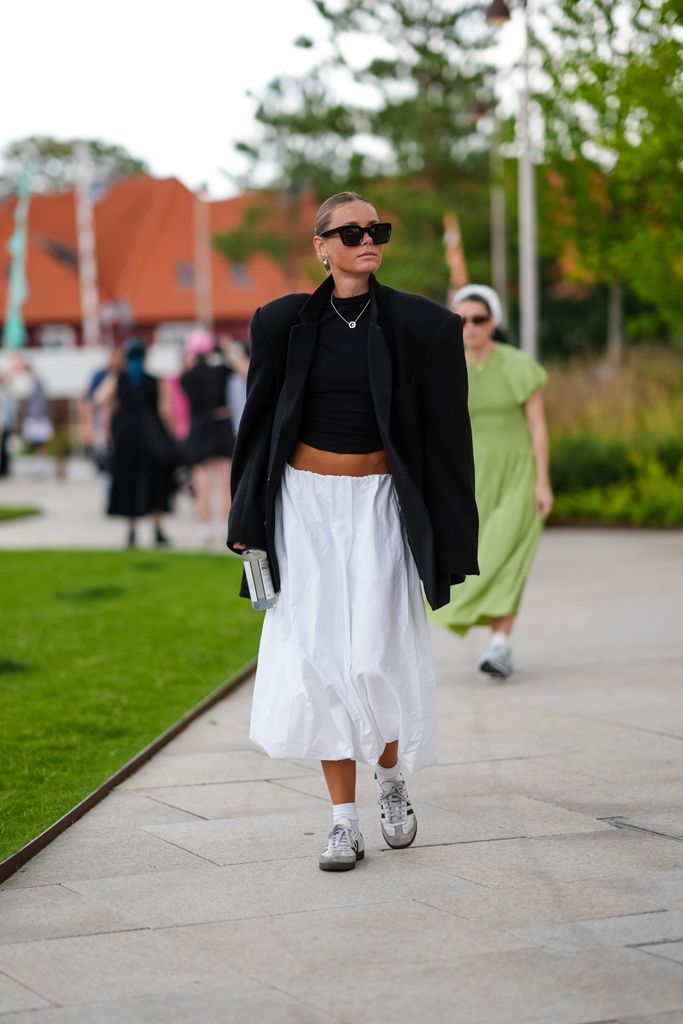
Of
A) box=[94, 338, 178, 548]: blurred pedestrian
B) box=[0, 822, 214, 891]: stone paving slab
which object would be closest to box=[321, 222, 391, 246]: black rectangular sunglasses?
box=[0, 822, 214, 891]: stone paving slab

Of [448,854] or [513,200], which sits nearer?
[448,854]

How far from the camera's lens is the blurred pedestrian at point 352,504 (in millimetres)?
5035

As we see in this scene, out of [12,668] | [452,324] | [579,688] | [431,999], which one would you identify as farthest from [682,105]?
[431,999]

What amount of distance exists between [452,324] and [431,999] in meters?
2.16

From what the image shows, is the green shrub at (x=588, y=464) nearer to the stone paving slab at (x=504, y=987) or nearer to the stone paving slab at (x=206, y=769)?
the stone paving slab at (x=206, y=769)

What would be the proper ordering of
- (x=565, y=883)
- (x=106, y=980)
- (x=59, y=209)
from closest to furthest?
1. (x=106, y=980)
2. (x=565, y=883)
3. (x=59, y=209)

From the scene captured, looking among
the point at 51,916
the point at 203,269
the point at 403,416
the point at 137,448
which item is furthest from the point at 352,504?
the point at 203,269

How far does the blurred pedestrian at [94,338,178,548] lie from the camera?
1648cm

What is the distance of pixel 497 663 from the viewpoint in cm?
831

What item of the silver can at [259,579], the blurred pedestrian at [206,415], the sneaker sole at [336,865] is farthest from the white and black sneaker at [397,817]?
the blurred pedestrian at [206,415]

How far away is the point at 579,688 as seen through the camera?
7.97 m

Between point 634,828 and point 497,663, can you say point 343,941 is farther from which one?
point 497,663

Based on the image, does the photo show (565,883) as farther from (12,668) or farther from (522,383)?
(12,668)

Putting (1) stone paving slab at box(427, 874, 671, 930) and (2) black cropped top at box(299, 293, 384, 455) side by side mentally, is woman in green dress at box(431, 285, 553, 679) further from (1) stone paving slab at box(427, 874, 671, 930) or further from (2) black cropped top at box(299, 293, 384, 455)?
(1) stone paving slab at box(427, 874, 671, 930)
